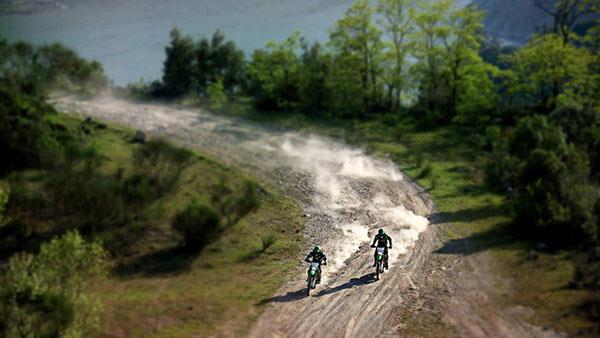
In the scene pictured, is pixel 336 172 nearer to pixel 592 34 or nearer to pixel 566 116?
pixel 566 116

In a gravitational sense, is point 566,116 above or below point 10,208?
above

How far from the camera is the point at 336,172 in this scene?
39969 mm

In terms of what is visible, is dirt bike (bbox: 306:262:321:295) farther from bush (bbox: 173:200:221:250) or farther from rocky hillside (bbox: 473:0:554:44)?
rocky hillside (bbox: 473:0:554:44)

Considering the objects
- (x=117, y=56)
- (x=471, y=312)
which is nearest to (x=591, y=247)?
(x=471, y=312)

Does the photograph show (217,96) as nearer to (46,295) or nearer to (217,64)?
(217,64)

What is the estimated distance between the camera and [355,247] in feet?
90.0

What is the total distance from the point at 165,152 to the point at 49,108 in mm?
14211

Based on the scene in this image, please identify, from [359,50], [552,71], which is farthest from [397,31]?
[552,71]

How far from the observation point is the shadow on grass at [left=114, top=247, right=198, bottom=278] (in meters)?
24.5

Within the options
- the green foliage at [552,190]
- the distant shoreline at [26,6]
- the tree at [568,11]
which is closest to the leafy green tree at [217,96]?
the tree at [568,11]

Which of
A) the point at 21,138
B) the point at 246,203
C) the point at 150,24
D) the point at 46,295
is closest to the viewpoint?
the point at 46,295

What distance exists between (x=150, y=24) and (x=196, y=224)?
138263 millimetres

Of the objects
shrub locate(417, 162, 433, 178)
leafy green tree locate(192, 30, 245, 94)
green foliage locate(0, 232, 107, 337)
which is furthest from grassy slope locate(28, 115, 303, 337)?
leafy green tree locate(192, 30, 245, 94)

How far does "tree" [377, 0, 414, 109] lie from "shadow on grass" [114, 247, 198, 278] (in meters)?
38.3
